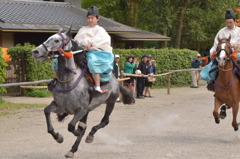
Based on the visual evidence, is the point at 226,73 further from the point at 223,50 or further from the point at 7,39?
the point at 7,39

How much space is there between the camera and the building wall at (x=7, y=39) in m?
24.9

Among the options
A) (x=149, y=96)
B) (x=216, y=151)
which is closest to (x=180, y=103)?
(x=149, y=96)

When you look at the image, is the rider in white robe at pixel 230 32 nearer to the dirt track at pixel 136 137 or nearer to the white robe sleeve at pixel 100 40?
the dirt track at pixel 136 137

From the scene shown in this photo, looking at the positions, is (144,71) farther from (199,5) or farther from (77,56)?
(199,5)

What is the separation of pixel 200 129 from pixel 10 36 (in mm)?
16012

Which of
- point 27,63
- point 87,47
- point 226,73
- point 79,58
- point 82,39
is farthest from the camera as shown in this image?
point 27,63

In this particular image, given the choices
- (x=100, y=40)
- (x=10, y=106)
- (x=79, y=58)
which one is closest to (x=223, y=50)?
(x=100, y=40)

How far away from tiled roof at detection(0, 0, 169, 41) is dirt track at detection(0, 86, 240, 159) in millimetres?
9357

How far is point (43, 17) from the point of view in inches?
1030

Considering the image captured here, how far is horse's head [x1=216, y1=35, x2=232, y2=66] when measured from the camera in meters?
9.49

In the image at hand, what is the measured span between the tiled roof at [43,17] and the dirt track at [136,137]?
9357 millimetres

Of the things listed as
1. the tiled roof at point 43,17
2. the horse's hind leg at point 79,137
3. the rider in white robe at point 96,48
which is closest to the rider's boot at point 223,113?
the rider in white robe at point 96,48

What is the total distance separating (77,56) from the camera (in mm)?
8633

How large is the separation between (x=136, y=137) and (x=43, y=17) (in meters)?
17.0
